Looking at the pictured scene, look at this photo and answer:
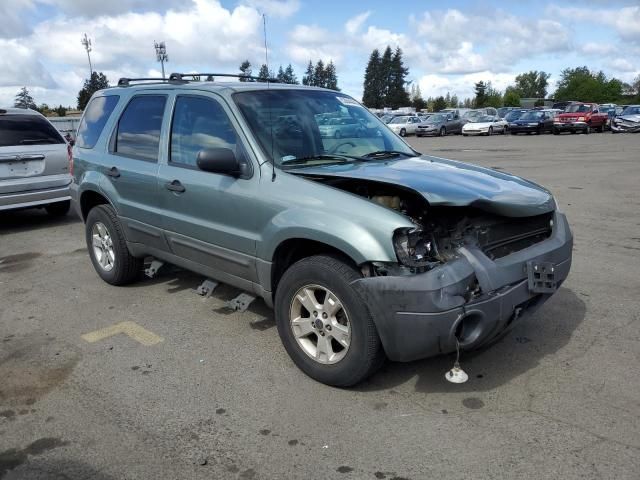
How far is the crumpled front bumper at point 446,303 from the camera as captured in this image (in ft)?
9.67

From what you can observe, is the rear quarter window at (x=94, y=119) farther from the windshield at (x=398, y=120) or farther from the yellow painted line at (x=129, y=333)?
the windshield at (x=398, y=120)

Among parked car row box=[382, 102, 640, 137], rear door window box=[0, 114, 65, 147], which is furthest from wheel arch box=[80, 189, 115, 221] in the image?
parked car row box=[382, 102, 640, 137]

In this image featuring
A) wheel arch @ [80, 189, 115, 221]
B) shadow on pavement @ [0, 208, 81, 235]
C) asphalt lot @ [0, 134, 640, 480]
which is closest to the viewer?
asphalt lot @ [0, 134, 640, 480]

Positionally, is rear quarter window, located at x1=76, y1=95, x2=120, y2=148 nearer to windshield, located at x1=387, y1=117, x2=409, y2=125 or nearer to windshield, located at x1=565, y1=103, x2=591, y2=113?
windshield, located at x1=565, y1=103, x2=591, y2=113

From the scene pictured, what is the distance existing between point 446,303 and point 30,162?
7.60 metres

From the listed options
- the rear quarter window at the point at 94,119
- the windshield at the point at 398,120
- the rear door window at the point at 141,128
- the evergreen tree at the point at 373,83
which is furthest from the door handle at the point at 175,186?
the evergreen tree at the point at 373,83

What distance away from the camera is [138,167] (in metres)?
4.82

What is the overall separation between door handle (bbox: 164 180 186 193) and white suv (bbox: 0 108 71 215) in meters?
4.99

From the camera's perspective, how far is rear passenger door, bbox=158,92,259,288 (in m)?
3.88

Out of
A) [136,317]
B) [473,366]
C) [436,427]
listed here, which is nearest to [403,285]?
[436,427]

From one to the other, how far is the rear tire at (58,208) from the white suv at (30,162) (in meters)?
0.20

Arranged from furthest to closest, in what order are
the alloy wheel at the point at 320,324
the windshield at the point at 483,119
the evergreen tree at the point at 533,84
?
the evergreen tree at the point at 533,84, the windshield at the point at 483,119, the alloy wheel at the point at 320,324

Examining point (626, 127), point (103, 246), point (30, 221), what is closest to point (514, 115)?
point (626, 127)

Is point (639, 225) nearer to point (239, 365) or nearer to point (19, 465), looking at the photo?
point (239, 365)
